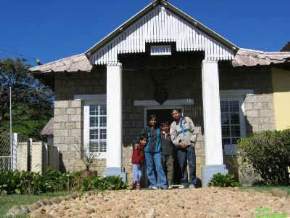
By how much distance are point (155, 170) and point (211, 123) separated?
2216 mm

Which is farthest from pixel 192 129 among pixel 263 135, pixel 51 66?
pixel 51 66

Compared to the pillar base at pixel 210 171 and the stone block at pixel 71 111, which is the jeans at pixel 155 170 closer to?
the pillar base at pixel 210 171

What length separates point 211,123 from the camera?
13.7 metres

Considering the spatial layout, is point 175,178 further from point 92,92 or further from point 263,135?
point 92,92

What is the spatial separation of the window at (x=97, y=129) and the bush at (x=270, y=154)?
471cm

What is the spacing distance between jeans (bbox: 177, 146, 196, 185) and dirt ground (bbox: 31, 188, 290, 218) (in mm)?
1894

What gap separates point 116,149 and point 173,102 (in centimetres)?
308

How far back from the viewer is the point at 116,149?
13.6 m

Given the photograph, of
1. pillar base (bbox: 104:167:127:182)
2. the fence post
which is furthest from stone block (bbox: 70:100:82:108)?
pillar base (bbox: 104:167:127:182)

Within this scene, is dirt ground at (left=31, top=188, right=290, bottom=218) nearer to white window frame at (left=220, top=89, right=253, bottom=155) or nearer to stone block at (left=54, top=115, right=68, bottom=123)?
white window frame at (left=220, top=89, right=253, bottom=155)

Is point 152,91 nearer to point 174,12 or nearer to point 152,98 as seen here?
point 152,98

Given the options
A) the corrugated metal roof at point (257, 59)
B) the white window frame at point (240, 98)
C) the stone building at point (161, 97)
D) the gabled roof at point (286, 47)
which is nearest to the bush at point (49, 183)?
the stone building at point (161, 97)

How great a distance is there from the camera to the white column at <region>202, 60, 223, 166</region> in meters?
13.6

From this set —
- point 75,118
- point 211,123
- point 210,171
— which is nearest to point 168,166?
point 210,171
